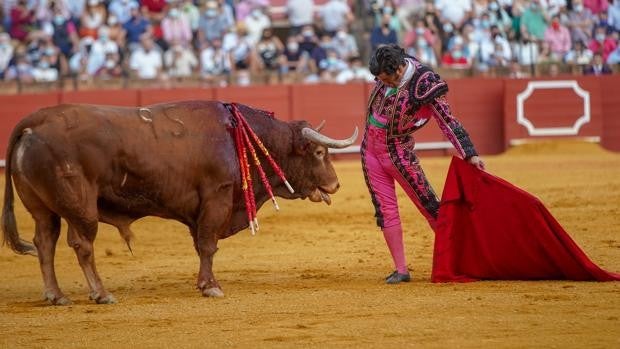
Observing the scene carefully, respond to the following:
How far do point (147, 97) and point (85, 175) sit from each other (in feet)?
33.8

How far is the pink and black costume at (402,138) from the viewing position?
298 inches

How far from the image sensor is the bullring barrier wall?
57.5 ft

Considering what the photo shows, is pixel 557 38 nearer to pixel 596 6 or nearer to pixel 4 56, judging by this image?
pixel 596 6

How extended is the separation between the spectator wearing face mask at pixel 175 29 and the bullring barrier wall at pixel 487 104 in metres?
0.91

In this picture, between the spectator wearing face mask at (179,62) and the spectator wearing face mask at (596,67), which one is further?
the spectator wearing face mask at (596,67)

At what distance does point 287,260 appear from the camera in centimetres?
954

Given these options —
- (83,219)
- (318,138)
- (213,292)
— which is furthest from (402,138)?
(83,219)

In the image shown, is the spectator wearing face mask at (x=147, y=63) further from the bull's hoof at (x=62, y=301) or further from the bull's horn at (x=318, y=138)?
the bull's hoof at (x=62, y=301)

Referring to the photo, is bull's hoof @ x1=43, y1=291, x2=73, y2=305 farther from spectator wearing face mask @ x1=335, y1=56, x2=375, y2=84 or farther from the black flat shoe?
spectator wearing face mask @ x1=335, y1=56, x2=375, y2=84

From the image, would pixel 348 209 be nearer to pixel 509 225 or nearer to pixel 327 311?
pixel 509 225

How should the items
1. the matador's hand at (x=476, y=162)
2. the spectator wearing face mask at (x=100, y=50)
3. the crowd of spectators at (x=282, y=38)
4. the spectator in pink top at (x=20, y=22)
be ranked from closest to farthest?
Answer: the matador's hand at (x=476, y=162) → the spectator wearing face mask at (x=100, y=50) → the crowd of spectators at (x=282, y=38) → the spectator in pink top at (x=20, y=22)

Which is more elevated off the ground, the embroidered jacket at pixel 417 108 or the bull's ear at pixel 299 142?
the embroidered jacket at pixel 417 108

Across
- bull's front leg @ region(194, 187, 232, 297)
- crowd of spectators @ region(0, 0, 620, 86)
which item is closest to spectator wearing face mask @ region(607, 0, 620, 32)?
crowd of spectators @ region(0, 0, 620, 86)

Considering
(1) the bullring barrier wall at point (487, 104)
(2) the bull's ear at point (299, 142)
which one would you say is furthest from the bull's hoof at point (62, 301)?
(1) the bullring barrier wall at point (487, 104)
